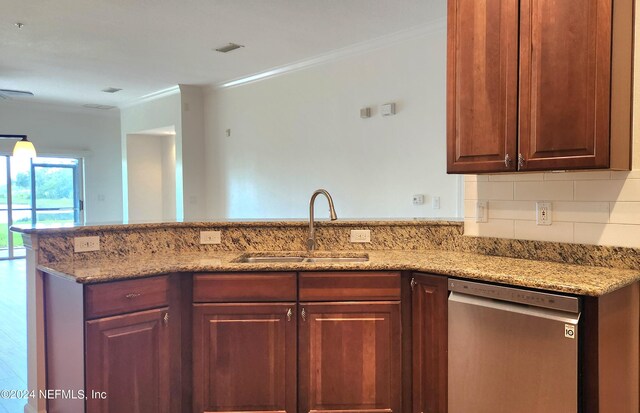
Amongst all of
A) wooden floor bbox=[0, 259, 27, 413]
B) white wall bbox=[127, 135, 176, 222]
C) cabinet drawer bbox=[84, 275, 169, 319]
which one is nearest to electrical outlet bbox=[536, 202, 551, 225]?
cabinet drawer bbox=[84, 275, 169, 319]

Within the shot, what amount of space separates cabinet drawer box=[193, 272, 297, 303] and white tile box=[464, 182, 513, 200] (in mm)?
1139

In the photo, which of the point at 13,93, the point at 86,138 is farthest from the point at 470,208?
the point at 86,138

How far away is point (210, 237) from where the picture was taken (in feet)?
9.40

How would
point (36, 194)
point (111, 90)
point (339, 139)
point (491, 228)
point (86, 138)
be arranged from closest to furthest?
1. point (491, 228)
2. point (339, 139)
3. point (111, 90)
4. point (36, 194)
5. point (86, 138)

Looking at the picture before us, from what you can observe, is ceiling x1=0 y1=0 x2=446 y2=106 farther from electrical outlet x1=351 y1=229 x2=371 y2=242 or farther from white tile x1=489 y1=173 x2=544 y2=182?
electrical outlet x1=351 y1=229 x2=371 y2=242

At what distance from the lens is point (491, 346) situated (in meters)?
2.06

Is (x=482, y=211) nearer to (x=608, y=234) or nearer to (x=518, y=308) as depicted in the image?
(x=608, y=234)

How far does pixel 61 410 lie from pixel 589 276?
249 centimetres

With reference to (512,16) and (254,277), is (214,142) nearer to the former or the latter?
(254,277)

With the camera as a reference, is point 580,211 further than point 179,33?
No

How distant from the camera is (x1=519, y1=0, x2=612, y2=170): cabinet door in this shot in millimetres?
1948

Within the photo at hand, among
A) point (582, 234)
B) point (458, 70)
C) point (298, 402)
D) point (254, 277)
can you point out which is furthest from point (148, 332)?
point (582, 234)

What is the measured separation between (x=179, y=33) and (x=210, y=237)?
229cm

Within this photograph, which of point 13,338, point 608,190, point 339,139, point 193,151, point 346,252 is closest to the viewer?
point 608,190
